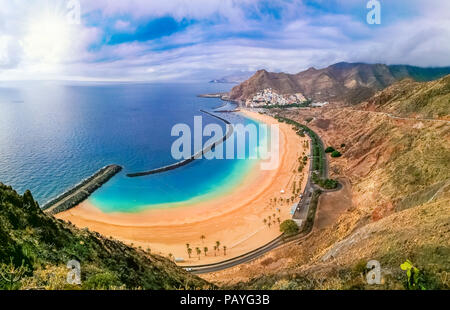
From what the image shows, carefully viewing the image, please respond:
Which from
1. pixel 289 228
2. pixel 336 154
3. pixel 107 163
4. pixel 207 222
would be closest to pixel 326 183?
pixel 289 228

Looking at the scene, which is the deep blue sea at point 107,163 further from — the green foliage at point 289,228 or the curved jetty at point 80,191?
the green foliage at point 289,228

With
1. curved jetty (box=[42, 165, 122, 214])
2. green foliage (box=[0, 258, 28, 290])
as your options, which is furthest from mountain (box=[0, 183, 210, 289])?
curved jetty (box=[42, 165, 122, 214])

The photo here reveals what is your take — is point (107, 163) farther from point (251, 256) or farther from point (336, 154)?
point (336, 154)

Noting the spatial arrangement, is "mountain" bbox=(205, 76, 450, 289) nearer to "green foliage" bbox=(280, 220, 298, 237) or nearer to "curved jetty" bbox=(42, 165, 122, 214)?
"green foliage" bbox=(280, 220, 298, 237)

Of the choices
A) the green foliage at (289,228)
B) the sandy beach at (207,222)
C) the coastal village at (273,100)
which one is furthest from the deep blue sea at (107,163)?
the coastal village at (273,100)

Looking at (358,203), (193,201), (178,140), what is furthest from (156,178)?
(358,203)
